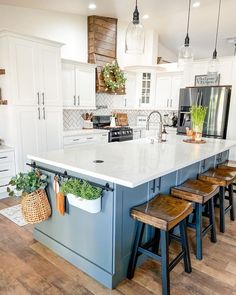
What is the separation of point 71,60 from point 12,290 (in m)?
3.82

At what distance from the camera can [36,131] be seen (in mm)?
3838

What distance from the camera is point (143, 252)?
189 centimetres

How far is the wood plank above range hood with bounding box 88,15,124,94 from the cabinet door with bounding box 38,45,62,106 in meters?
1.17

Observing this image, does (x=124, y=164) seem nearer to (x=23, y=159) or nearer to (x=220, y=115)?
(x=23, y=159)

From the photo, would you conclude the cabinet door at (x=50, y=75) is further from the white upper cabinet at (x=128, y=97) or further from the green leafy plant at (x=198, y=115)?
the green leafy plant at (x=198, y=115)

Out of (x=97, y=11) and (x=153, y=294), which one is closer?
(x=153, y=294)

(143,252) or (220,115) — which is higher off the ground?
(220,115)

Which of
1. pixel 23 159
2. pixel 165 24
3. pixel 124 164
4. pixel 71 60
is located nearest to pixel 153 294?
pixel 124 164

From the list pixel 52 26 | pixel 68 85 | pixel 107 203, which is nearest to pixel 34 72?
pixel 68 85

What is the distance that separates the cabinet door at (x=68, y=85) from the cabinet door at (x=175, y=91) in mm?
2591

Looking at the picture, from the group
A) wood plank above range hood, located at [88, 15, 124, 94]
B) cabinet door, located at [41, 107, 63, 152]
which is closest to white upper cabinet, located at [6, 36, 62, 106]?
cabinet door, located at [41, 107, 63, 152]

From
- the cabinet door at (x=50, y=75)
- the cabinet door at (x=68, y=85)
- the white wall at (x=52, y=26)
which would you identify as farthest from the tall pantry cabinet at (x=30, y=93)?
the white wall at (x=52, y=26)

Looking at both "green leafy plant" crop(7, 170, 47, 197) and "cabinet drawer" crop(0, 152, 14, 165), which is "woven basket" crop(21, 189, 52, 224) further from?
"cabinet drawer" crop(0, 152, 14, 165)

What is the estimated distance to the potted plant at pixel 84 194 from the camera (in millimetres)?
1694
